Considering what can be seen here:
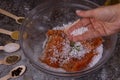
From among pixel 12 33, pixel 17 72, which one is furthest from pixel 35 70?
pixel 12 33

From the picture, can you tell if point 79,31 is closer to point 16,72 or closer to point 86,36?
point 86,36

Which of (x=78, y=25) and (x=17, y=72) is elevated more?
(x=78, y=25)

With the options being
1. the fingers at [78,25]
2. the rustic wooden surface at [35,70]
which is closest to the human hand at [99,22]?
the fingers at [78,25]

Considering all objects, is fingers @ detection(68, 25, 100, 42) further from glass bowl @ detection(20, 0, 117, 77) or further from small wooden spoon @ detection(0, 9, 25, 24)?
small wooden spoon @ detection(0, 9, 25, 24)

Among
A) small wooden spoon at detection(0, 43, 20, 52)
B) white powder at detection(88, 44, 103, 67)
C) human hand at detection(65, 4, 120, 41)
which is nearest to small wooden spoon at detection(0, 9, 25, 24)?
small wooden spoon at detection(0, 43, 20, 52)

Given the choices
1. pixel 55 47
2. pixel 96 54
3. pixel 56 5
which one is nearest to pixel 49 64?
pixel 55 47

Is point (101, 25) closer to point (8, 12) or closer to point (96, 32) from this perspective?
point (96, 32)
